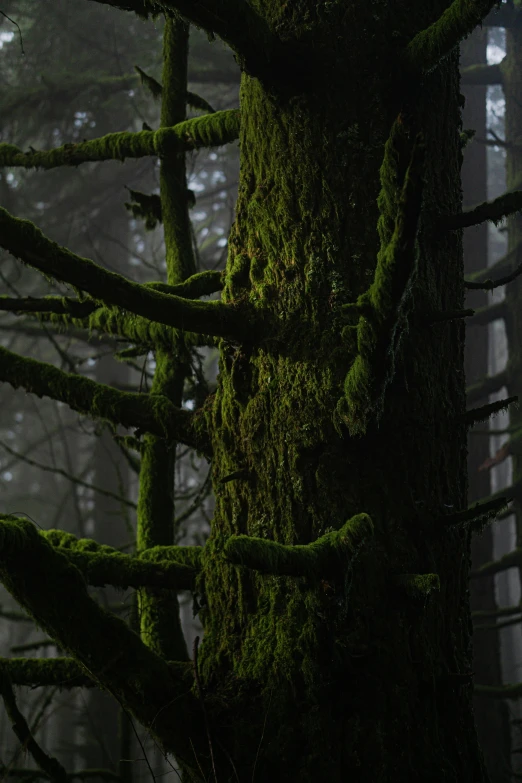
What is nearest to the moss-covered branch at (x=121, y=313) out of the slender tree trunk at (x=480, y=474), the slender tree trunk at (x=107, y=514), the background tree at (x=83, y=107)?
the slender tree trunk at (x=480, y=474)

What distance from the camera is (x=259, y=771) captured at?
1.81m

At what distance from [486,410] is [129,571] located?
1357 millimetres

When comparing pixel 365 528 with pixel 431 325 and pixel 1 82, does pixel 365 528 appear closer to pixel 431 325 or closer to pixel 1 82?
pixel 431 325

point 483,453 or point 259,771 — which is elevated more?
point 483,453

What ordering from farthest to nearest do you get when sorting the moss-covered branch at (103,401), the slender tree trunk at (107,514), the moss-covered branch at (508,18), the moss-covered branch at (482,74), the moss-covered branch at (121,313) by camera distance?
the slender tree trunk at (107,514), the moss-covered branch at (482,74), the moss-covered branch at (508,18), the moss-covered branch at (103,401), the moss-covered branch at (121,313)

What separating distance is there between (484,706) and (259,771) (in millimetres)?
6807

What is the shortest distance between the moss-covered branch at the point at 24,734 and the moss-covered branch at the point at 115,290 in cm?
122

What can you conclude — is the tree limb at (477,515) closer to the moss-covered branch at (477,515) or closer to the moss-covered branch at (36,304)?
the moss-covered branch at (477,515)

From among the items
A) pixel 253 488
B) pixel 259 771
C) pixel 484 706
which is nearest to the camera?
pixel 259 771

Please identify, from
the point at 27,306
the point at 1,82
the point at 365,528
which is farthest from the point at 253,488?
the point at 1,82

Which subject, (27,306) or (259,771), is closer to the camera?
(259,771)

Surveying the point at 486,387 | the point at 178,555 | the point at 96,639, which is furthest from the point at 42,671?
the point at 486,387

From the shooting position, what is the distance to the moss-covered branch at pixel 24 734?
2.00 m

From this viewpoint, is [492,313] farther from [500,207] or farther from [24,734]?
[24,734]
